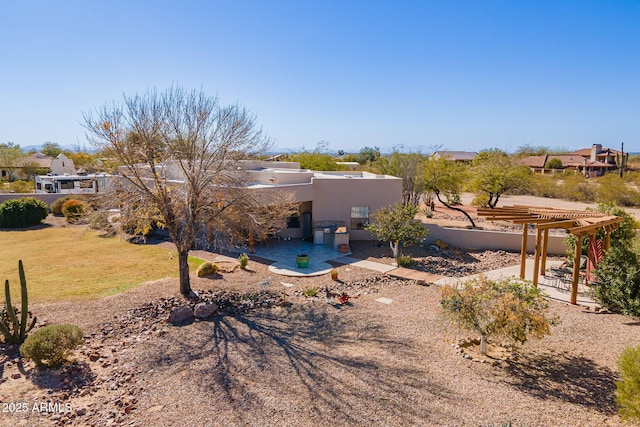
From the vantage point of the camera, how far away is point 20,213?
2728cm

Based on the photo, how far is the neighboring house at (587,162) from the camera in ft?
232

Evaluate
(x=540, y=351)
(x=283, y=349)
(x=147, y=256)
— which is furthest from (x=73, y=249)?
(x=540, y=351)

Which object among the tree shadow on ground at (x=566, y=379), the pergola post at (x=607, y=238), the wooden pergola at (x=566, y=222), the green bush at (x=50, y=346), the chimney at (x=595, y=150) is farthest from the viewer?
the chimney at (x=595, y=150)

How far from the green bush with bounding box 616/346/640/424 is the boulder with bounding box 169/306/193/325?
1066 cm

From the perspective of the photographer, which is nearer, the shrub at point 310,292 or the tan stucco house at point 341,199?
the shrub at point 310,292

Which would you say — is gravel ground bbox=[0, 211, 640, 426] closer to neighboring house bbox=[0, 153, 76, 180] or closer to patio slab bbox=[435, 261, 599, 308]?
patio slab bbox=[435, 261, 599, 308]

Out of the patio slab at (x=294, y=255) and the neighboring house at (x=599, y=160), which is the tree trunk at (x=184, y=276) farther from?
the neighboring house at (x=599, y=160)

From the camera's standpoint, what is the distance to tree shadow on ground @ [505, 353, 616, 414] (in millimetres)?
7880

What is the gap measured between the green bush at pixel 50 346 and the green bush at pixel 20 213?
22921 mm

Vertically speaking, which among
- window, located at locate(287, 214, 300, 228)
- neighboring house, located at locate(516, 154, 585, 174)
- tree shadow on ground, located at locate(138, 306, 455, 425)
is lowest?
tree shadow on ground, located at locate(138, 306, 455, 425)

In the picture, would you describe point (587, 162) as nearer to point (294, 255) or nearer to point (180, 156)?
point (294, 255)

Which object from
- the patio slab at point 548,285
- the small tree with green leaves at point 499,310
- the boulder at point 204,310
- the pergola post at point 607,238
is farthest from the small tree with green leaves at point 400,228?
the boulder at point 204,310

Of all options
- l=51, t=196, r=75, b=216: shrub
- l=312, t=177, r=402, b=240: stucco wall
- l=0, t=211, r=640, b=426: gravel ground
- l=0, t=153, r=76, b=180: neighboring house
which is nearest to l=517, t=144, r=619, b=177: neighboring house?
l=312, t=177, r=402, b=240: stucco wall

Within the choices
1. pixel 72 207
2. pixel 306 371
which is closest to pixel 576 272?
pixel 306 371
